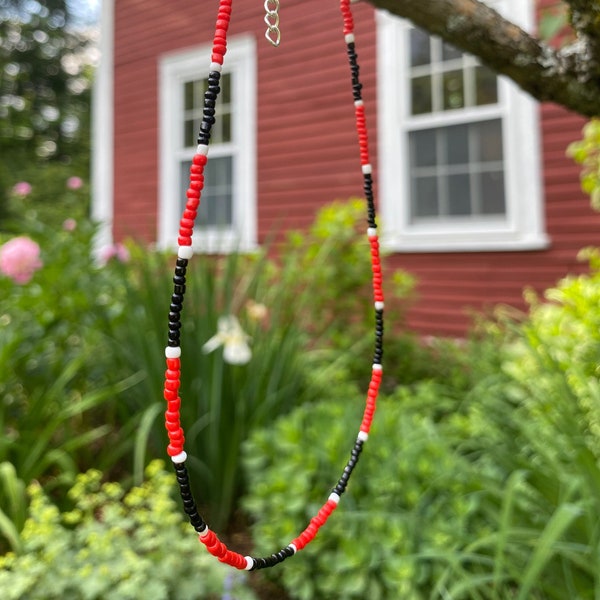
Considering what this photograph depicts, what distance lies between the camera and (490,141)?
14.8 ft

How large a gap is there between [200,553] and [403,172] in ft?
12.6

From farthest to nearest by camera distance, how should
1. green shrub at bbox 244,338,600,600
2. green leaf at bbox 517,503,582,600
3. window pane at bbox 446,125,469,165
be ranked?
window pane at bbox 446,125,469,165 < green shrub at bbox 244,338,600,600 < green leaf at bbox 517,503,582,600

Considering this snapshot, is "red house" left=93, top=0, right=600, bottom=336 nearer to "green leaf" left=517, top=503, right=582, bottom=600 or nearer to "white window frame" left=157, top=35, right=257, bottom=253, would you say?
"white window frame" left=157, top=35, right=257, bottom=253

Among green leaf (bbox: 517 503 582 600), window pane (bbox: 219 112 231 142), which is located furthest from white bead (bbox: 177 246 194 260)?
window pane (bbox: 219 112 231 142)

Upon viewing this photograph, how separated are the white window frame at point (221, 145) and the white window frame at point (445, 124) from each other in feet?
4.83

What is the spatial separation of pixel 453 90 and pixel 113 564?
4329 millimetres

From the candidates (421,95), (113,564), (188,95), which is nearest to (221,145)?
(188,95)

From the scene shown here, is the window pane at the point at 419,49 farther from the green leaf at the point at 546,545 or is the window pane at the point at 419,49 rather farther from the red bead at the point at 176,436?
the red bead at the point at 176,436

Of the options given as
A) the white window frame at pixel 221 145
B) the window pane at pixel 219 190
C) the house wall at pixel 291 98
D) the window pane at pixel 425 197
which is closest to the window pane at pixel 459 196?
the window pane at pixel 425 197

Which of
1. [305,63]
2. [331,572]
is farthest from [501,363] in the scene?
[305,63]

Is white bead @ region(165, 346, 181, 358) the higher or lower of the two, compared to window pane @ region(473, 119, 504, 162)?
lower

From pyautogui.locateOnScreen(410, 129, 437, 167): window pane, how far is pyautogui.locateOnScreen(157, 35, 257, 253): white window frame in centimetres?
167

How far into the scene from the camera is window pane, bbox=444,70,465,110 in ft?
15.2

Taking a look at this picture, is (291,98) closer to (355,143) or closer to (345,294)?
(355,143)
